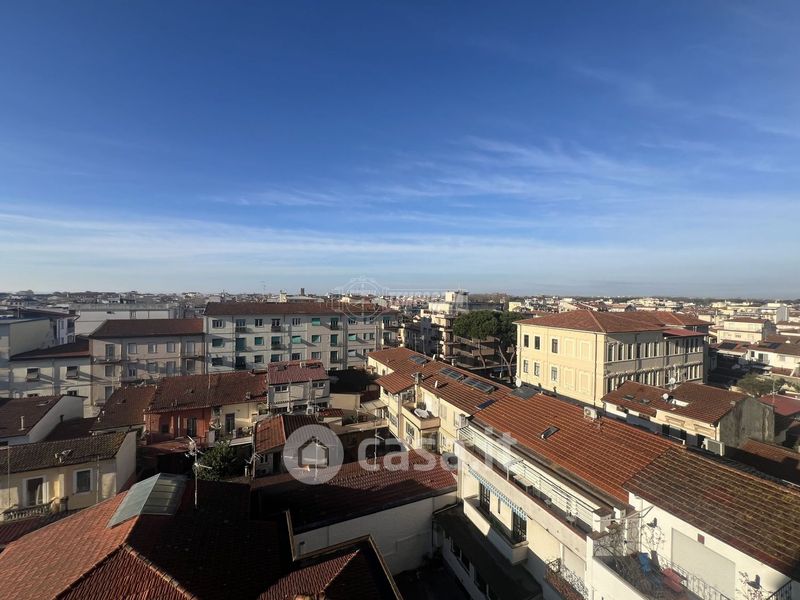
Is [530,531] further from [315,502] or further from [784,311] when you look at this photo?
[784,311]

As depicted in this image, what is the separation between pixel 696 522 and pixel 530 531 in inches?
178

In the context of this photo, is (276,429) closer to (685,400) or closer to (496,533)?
(496,533)

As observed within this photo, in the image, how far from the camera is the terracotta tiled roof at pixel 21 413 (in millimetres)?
17969

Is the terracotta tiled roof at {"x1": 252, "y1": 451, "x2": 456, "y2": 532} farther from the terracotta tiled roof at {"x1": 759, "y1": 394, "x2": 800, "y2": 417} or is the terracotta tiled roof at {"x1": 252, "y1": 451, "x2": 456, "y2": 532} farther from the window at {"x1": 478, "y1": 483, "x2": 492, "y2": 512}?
the terracotta tiled roof at {"x1": 759, "y1": 394, "x2": 800, "y2": 417}

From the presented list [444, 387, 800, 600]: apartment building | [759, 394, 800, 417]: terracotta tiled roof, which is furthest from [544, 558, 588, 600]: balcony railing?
[759, 394, 800, 417]: terracotta tiled roof

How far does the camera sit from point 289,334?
40.7m

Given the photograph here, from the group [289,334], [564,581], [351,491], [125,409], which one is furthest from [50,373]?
[564,581]

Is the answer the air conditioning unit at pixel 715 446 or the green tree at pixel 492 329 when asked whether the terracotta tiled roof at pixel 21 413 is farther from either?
the green tree at pixel 492 329

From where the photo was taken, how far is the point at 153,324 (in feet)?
119

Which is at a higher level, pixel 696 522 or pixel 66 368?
pixel 696 522

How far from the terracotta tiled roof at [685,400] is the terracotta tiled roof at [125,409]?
30318mm

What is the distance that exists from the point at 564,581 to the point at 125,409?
2520cm

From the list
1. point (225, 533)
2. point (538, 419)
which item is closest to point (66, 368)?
point (225, 533)

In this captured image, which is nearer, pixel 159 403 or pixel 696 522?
pixel 696 522
